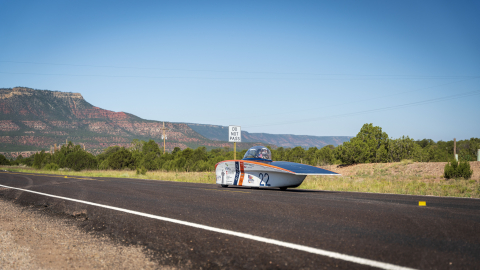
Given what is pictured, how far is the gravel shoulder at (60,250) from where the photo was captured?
3834 millimetres

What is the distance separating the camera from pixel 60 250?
4438mm

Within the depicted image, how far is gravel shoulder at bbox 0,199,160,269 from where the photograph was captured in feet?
12.6

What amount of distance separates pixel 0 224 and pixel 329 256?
20.0 feet

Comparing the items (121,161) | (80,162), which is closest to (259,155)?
(121,161)

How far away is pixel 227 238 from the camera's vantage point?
467cm

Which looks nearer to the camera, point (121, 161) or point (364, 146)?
point (364, 146)

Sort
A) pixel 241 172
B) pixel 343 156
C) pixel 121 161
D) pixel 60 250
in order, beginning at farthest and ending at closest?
pixel 121 161 < pixel 343 156 < pixel 241 172 < pixel 60 250

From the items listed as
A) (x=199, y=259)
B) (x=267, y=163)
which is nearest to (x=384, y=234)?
(x=199, y=259)

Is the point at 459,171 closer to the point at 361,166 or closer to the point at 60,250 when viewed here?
the point at 361,166

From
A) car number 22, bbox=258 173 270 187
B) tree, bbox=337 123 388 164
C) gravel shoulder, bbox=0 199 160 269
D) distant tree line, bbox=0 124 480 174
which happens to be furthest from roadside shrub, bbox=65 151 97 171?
gravel shoulder, bbox=0 199 160 269

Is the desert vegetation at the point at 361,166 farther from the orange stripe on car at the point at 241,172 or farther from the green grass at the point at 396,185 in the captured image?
the orange stripe on car at the point at 241,172

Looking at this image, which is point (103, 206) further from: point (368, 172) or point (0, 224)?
point (368, 172)

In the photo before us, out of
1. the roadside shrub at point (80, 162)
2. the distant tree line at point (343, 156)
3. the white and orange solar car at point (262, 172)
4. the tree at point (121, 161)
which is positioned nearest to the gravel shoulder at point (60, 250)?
the white and orange solar car at point (262, 172)

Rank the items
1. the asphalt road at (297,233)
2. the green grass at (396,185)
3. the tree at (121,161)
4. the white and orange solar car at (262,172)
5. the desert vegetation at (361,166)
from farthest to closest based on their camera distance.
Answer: the tree at (121,161) → the desert vegetation at (361,166) → the white and orange solar car at (262,172) → the green grass at (396,185) → the asphalt road at (297,233)
